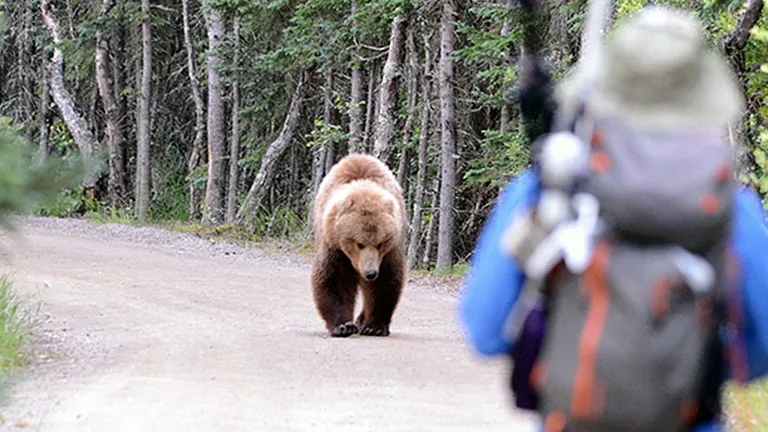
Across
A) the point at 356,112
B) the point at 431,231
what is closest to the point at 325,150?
the point at 356,112

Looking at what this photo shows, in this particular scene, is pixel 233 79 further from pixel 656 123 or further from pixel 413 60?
pixel 656 123

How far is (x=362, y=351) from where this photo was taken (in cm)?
970

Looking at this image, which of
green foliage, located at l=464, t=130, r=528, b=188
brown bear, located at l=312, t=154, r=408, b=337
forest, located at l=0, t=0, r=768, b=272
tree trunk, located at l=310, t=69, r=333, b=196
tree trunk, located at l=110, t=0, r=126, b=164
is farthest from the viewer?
tree trunk, located at l=110, t=0, r=126, b=164

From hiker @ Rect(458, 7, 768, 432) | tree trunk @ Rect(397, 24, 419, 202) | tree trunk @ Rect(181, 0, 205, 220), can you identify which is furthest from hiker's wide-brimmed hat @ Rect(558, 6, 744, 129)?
tree trunk @ Rect(181, 0, 205, 220)

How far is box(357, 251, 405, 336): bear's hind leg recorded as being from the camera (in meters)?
10.8

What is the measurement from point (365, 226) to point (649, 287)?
309 inches

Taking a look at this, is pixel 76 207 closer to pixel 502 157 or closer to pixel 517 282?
pixel 502 157

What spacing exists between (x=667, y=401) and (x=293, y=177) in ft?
94.7

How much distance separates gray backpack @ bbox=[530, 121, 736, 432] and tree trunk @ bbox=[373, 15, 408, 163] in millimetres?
17121

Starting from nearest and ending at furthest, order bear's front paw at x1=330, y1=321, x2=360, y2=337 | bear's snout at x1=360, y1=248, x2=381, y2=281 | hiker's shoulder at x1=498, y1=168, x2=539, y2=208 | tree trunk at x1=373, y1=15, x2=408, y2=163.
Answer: hiker's shoulder at x1=498, y1=168, x2=539, y2=208 < bear's snout at x1=360, y1=248, x2=381, y2=281 < bear's front paw at x1=330, y1=321, x2=360, y2=337 < tree trunk at x1=373, y1=15, x2=408, y2=163

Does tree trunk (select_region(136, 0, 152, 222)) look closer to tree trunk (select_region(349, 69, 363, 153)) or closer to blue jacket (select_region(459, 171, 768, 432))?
tree trunk (select_region(349, 69, 363, 153))

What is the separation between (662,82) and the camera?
2623 millimetres

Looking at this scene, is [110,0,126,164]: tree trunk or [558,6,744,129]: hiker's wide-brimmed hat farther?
[110,0,126,164]: tree trunk

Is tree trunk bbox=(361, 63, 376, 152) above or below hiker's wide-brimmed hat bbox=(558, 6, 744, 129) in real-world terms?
below
